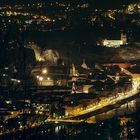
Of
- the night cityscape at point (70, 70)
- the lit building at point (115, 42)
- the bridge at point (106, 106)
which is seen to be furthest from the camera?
the lit building at point (115, 42)

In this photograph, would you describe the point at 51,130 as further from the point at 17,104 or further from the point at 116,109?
the point at 116,109

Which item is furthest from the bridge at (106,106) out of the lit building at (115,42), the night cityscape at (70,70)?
the lit building at (115,42)

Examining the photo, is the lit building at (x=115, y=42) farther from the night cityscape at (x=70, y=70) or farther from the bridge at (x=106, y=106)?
the bridge at (x=106, y=106)

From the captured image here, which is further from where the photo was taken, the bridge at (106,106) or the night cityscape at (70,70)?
the bridge at (106,106)

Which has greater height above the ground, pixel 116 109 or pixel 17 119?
pixel 17 119

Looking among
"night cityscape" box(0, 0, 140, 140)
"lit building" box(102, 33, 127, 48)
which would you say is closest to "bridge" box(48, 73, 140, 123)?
"night cityscape" box(0, 0, 140, 140)

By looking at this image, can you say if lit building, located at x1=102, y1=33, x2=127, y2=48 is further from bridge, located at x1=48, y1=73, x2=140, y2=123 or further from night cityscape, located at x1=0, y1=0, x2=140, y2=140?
bridge, located at x1=48, y1=73, x2=140, y2=123

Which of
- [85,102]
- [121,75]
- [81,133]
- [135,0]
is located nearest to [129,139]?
[81,133]

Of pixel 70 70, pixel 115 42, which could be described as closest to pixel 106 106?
pixel 70 70
